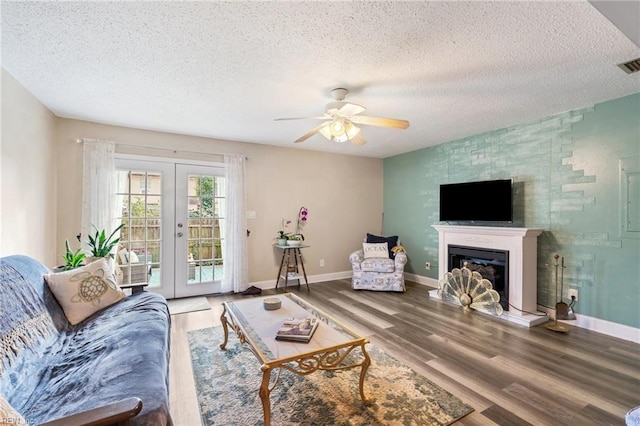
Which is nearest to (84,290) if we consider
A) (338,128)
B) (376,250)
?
(338,128)

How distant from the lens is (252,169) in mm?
4695

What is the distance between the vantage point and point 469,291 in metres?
3.72

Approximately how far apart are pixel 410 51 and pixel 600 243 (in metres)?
2.88

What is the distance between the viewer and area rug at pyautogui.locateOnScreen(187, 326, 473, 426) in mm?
1724

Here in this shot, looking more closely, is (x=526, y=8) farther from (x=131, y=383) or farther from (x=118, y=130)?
(x=118, y=130)

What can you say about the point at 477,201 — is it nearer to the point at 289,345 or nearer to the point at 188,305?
the point at 289,345

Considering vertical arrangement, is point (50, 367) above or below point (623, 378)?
above

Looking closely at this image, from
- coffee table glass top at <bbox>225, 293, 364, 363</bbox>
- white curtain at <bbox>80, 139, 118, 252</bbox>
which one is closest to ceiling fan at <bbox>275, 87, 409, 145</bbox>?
coffee table glass top at <bbox>225, 293, 364, 363</bbox>

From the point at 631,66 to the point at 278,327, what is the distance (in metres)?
3.34

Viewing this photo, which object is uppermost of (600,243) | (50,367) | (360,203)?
(360,203)

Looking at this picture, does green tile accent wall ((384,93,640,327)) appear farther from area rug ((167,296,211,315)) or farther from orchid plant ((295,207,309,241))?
area rug ((167,296,211,315))

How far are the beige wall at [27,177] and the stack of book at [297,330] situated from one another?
2396 millimetres

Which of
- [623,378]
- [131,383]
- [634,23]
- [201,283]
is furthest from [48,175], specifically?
[623,378]

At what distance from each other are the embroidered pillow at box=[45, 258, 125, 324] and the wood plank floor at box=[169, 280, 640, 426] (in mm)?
746
